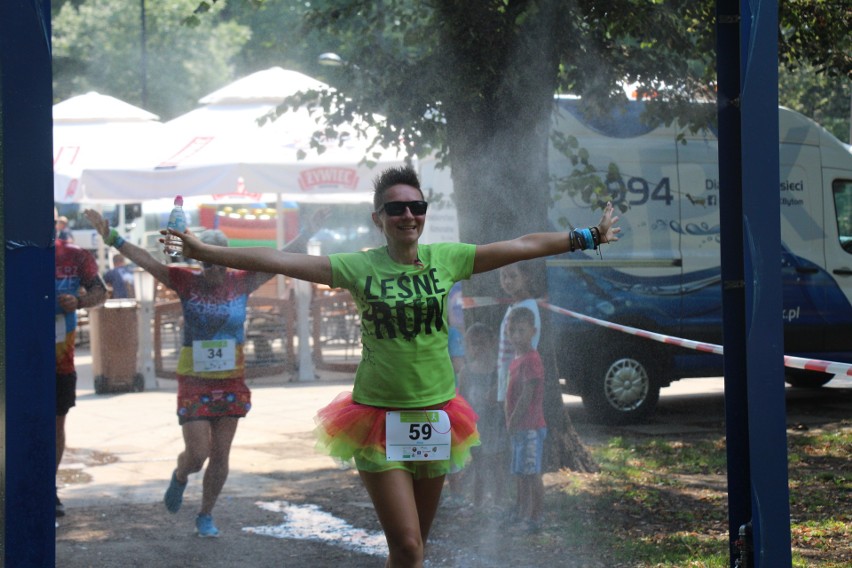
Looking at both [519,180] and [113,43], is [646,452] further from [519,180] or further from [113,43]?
[113,43]

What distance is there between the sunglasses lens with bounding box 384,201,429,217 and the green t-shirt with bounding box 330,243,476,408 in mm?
185

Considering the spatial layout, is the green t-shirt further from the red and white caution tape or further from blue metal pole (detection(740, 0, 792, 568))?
the red and white caution tape

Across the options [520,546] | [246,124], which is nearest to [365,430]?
[520,546]

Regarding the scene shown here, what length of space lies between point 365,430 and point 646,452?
16.7ft

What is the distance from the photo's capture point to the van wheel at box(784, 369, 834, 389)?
12.2 metres

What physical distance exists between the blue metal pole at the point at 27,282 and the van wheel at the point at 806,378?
10292 millimetres

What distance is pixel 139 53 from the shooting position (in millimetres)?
23703

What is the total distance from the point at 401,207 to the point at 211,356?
101 inches

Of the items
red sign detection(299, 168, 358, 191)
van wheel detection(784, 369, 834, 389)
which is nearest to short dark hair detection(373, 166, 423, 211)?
red sign detection(299, 168, 358, 191)

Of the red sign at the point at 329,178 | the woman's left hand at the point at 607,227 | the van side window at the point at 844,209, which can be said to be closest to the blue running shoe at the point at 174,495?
the woman's left hand at the point at 607,227

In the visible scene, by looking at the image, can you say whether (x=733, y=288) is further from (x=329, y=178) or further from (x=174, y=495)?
(x=329, y=178)

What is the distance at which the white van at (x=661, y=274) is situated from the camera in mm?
9820

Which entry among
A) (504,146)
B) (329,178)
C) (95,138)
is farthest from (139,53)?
(504,146)

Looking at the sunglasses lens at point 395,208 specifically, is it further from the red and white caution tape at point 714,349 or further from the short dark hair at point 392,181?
the red and white caution tape at point 714,349
